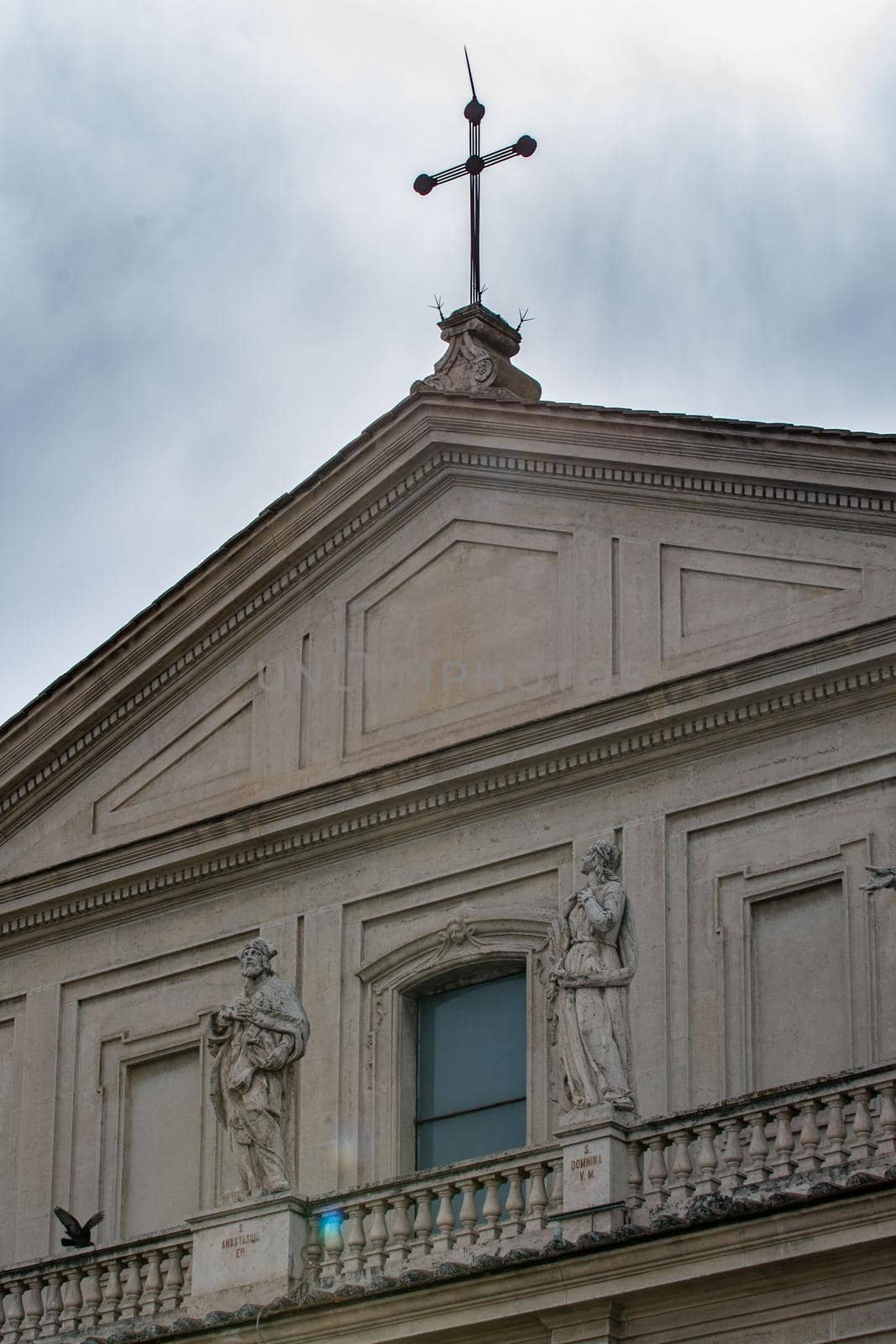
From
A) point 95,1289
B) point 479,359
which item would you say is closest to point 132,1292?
point 95,1289

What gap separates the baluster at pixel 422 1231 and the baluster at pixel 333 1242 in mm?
529

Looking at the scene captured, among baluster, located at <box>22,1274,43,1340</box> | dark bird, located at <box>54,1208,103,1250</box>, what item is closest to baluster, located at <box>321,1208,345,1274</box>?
baluster, located at <box>22,1274,43,1340</box>

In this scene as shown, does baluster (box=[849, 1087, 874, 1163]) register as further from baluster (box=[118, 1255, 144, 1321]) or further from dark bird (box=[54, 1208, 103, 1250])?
dark bird (box=[54, 1208, 103, 1250])

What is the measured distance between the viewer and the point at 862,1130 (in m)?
19.3

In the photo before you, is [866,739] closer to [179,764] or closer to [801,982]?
[801,982]

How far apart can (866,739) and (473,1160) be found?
3.92m

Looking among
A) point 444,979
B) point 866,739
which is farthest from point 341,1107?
point 866,739

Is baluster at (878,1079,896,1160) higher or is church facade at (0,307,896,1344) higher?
church facade at (0,307,896,1344)

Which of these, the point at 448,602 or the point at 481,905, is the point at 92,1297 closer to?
the point at 481,905

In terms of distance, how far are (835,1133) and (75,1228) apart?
6.82 metres

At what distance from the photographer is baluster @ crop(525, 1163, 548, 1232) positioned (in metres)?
20.5

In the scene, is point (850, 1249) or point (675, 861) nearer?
point (850, 1249)

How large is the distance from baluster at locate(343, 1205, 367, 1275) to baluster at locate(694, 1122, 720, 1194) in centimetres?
232

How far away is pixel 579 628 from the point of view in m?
24.1
